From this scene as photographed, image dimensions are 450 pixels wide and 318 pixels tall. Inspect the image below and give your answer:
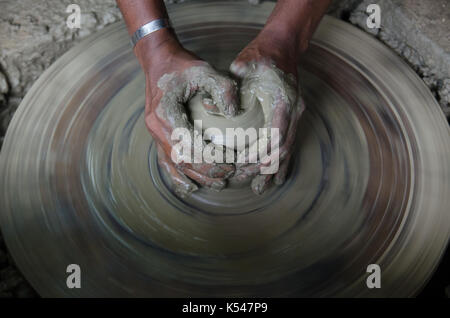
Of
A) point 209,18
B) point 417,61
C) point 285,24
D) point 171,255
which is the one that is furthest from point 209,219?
point 417,61

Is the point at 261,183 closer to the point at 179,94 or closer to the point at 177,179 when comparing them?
the point at 177,179

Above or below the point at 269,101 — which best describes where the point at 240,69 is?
above

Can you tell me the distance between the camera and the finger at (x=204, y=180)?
135 centimetres

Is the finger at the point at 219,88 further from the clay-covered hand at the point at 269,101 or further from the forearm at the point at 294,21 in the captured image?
the forearm at the point at 294,21

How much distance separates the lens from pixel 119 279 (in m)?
1.33

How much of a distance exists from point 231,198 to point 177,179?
0.71 feet

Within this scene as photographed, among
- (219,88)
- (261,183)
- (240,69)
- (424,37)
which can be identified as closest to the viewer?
(219,88)

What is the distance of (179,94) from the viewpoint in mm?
1233

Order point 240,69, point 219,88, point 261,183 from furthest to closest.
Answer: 1. point 261,183
2. point 240,69
3. point 219,88

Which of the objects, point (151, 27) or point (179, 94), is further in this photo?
point (151, 27)

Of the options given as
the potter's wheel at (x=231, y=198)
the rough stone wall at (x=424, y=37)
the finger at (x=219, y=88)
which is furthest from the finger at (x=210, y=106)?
the rough stone wall at (x=424, y=37)

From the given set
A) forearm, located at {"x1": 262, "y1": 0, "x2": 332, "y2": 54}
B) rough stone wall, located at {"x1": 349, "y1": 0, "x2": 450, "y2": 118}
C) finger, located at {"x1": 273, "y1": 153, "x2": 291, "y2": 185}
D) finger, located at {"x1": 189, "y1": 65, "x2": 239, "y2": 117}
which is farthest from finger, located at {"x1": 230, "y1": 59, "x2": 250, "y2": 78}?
rough stone wall, located at {"x1": 349, "y1": 0, "x2": 450, "y2": 118}

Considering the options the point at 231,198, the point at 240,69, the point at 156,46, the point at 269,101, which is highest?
the point at 156,46

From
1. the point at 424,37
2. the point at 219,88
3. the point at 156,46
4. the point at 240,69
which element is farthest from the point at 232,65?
the point at 424,37
